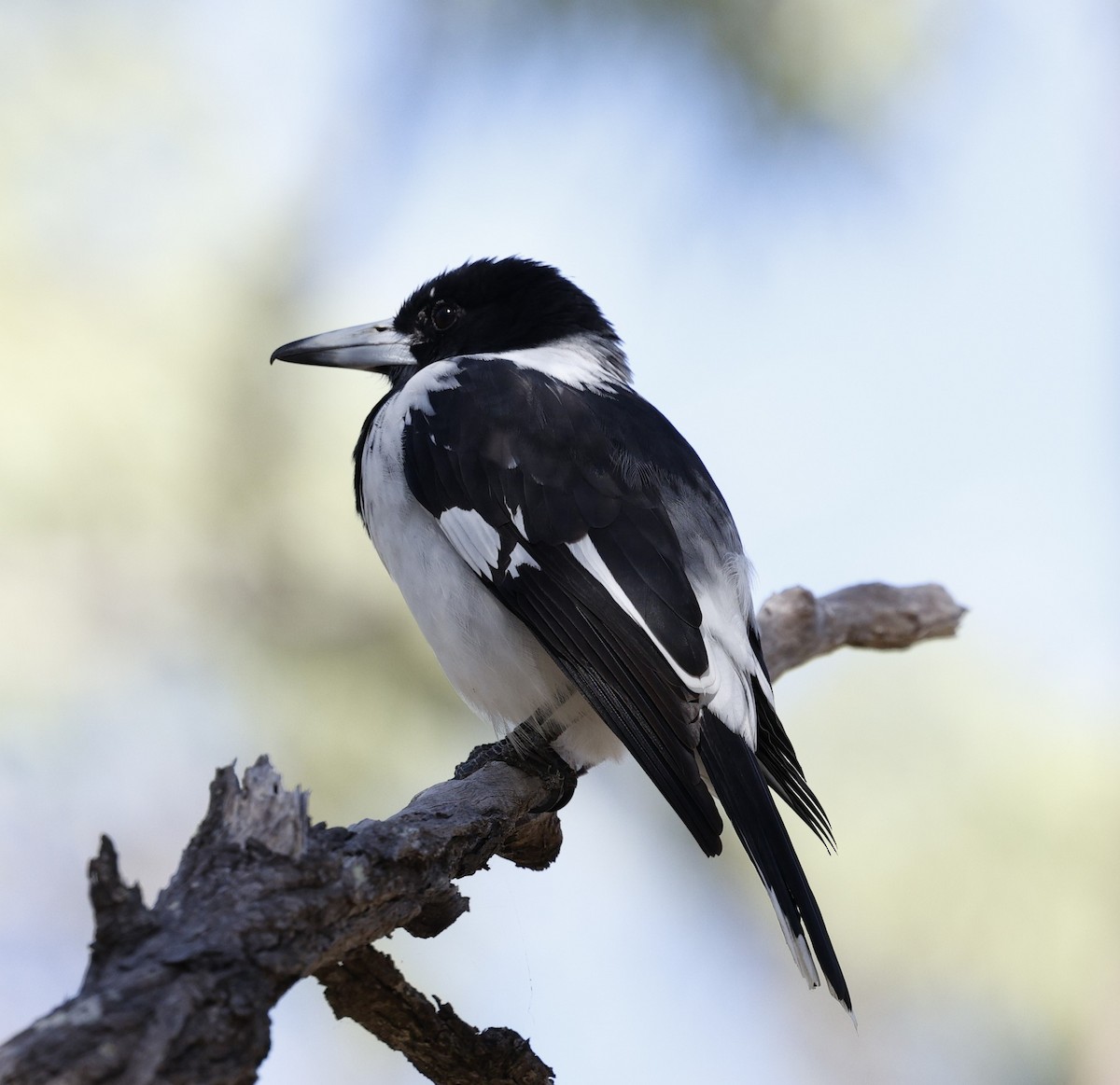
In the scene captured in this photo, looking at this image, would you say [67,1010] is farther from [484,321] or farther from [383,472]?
[484,321]

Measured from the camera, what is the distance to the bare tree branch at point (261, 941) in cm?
94

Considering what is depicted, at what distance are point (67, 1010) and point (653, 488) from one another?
1.31 meters

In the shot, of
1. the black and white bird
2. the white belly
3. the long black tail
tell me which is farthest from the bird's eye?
the long black tail

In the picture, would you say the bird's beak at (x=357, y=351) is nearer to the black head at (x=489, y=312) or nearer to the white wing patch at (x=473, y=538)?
the black head at (x=489, y=312)

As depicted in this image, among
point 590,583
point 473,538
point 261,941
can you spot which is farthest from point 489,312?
point 261,941

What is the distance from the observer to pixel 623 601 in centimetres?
186

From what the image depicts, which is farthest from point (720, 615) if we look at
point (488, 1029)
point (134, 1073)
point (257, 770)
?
point (134, 1073)

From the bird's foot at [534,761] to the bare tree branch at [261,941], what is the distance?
0.21 metres

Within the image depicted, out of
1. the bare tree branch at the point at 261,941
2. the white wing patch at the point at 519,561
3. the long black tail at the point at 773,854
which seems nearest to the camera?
the bare tree branch at the point at 261,941

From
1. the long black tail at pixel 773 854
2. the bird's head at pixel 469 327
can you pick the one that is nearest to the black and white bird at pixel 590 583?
the long black tail at pixel 773 854

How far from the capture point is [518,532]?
1960 mm

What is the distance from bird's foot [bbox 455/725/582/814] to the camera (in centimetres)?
194

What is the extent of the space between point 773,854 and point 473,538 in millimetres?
675

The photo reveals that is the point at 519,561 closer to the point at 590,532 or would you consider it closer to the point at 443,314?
the point at 590,532
